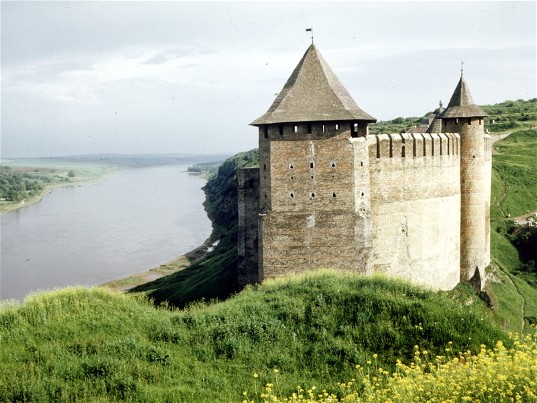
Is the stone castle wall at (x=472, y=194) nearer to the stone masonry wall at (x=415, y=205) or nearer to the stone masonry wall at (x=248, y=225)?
the stone masonry wall at (x=415, y=205)

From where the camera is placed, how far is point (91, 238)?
51594mm

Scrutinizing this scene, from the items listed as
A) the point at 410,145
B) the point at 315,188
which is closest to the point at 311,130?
the point at 315,188

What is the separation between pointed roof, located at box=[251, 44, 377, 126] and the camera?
1600 centimetres

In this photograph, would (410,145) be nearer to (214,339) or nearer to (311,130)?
(311,130)

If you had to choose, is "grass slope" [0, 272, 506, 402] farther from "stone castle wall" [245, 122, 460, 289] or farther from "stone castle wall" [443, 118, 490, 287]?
"stone castle wall" [443, 118, 490, 287]

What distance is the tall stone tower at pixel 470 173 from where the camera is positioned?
20141 mm

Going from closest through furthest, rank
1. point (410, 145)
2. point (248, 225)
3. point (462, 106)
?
1. point (410, 145)
2. point (248, 225)
3. point (462, 106)

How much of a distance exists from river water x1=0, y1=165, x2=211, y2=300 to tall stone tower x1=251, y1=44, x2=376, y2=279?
1214 centimetres

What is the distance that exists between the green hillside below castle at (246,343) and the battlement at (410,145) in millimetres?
5620

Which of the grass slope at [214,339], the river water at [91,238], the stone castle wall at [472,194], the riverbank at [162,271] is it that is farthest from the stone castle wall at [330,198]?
the riverbank at [162,271]

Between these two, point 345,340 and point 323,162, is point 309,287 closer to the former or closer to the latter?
point 345,340

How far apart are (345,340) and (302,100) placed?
345 inches

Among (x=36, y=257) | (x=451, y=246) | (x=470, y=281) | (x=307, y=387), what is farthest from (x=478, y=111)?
(x=36, y=257)

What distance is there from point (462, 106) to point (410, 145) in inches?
160
